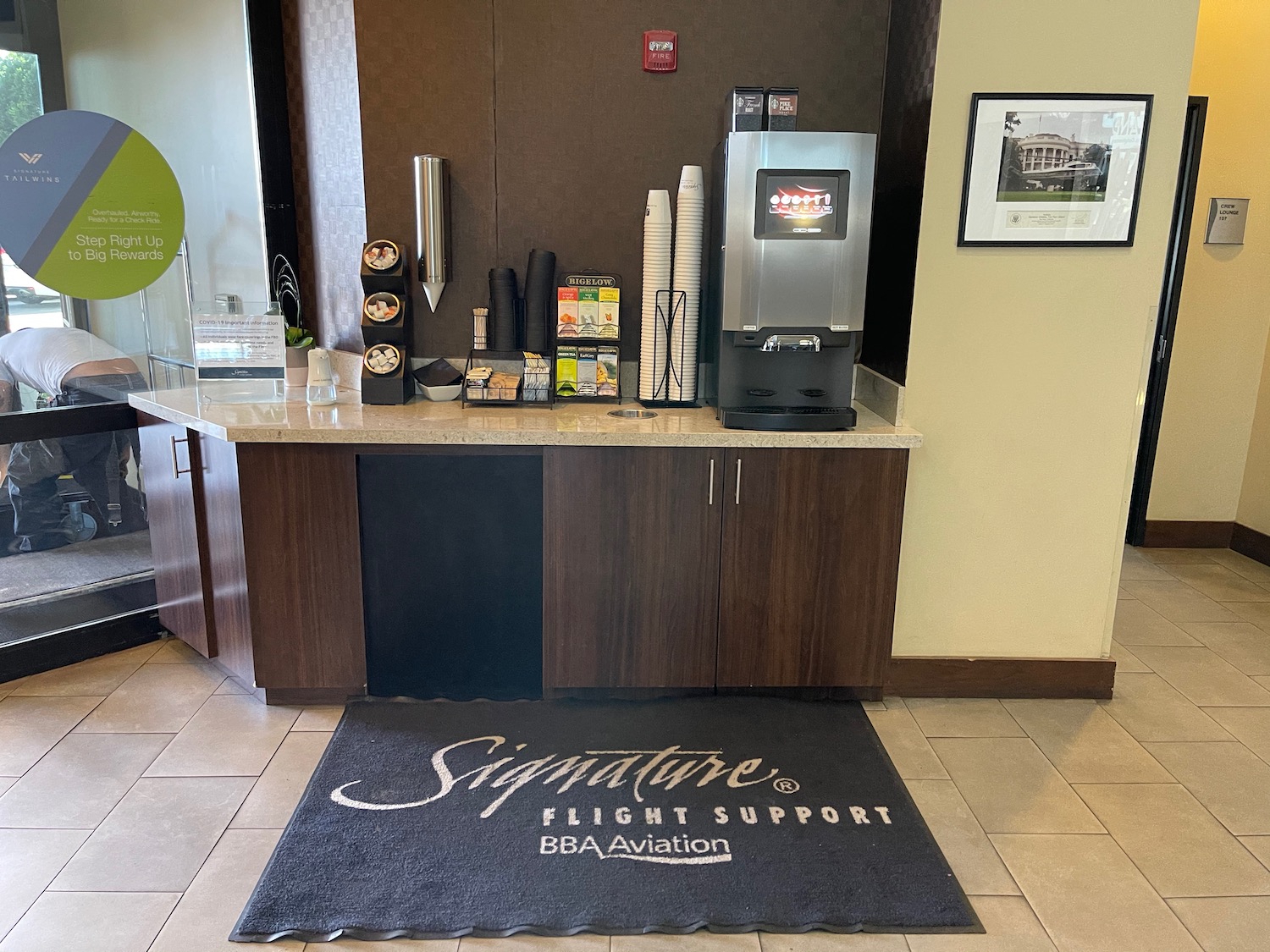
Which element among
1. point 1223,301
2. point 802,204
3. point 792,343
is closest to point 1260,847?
point 792,343

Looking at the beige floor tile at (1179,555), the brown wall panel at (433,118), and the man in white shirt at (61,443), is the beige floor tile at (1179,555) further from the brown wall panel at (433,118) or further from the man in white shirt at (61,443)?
the man in white shirt at (61,443)

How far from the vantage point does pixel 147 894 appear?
196 centimetres

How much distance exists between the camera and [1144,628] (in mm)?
3521

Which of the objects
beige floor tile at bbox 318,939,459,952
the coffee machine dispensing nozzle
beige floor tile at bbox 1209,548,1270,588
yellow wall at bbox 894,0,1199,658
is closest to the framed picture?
yellow wall at bbox 894,0,1199,658

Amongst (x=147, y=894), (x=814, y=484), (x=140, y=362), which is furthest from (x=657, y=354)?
(x=147, y=894)

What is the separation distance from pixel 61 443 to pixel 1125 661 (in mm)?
3630

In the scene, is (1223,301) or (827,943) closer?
(827,943)

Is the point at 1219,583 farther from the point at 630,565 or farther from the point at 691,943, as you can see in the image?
the point at 691,943

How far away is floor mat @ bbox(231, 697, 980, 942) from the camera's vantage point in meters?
1.93

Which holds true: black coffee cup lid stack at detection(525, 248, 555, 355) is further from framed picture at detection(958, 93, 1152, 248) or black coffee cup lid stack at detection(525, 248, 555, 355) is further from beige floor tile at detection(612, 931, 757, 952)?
beige floor tile at detection(612, 931, 757, 952)

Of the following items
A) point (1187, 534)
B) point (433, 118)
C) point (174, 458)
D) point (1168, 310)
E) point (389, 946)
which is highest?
point (433, 118)

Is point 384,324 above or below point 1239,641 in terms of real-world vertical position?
above

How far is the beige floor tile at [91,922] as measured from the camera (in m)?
1.82
